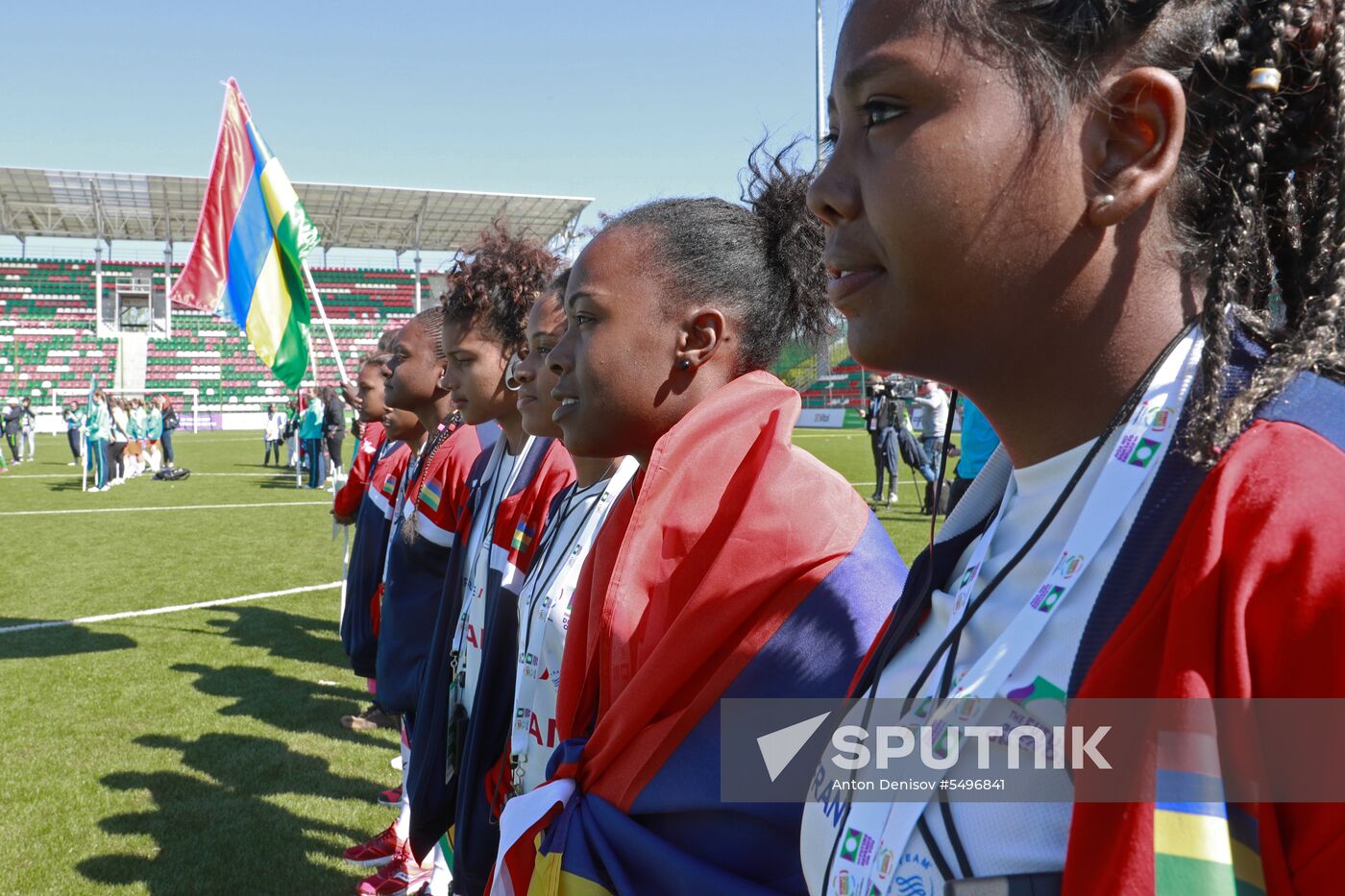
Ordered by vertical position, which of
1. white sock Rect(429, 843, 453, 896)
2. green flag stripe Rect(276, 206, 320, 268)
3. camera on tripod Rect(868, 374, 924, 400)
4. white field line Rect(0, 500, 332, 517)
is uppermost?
green flag stripe Rect(276, 206, 320, 268)

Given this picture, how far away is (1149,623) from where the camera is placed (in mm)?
739

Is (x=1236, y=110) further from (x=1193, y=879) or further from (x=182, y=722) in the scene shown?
(x=182, y=722)

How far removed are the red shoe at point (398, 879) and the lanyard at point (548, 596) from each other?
196 centimetres

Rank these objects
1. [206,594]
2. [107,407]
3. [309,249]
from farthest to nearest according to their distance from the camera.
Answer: [107,407] < [206,594] < [309,249]

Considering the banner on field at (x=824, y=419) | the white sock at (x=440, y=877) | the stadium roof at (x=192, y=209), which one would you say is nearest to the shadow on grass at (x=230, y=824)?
the white sock at (x=440, y=877)

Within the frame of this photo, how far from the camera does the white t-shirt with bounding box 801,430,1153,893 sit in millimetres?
831

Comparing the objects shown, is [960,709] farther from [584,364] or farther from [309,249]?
[309,249]

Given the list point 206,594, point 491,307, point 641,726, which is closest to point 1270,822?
point 641,726

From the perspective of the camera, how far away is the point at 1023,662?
0.88 meters

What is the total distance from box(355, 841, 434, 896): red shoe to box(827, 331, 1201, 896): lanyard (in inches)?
133

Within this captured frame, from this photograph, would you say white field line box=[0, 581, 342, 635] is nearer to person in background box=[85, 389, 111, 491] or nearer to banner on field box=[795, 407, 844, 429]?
person in background box=[85, 389, 111, 491]

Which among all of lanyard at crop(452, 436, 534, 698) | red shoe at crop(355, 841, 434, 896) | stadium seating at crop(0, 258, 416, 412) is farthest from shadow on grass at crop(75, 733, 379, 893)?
stadium seating at crop(0, 258, 416, 412)

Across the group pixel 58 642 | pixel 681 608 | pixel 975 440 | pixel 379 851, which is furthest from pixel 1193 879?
pixel 58 642

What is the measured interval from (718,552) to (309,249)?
5461mm
